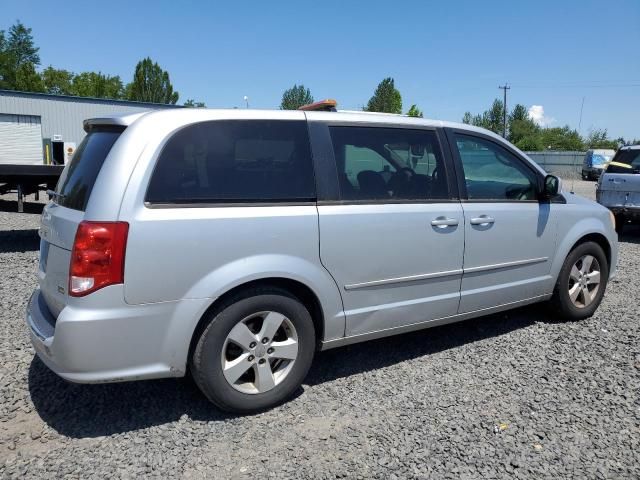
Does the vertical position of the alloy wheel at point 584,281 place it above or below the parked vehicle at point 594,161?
below

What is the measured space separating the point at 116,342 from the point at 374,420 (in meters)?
1.55

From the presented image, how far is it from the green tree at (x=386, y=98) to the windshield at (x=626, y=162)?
48809mm

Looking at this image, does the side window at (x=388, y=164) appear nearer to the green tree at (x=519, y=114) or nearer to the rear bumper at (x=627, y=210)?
the rear bumper at (x=627, y=210)

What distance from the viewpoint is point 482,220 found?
3.96 m

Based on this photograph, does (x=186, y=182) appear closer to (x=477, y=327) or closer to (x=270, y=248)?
(x=270, y=248)

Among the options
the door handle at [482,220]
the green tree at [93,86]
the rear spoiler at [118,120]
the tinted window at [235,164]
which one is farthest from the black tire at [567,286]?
the green tree at [93,86]

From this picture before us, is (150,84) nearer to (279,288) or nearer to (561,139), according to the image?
(561,139)

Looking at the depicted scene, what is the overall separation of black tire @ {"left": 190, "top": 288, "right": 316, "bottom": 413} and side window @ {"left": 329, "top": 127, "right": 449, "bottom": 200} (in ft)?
2.65

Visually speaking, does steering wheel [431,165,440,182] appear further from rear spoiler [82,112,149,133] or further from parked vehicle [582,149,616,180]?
parked vehicle [582,149,616,180]

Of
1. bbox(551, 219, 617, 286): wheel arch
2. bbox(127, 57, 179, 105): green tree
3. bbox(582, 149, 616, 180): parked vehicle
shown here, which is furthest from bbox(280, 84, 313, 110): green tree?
bbox(551, 219, 617, 286): wheel arch

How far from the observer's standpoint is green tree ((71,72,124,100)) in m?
72.9

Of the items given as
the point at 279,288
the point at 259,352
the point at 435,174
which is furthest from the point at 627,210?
the point at 259,352

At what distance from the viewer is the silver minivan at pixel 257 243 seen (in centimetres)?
273

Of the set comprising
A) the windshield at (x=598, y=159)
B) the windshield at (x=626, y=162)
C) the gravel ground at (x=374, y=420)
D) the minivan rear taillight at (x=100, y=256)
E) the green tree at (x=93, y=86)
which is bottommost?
the gravel ground at (x=374, y=420)
